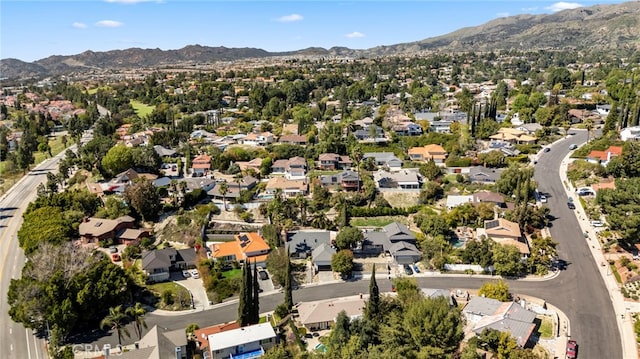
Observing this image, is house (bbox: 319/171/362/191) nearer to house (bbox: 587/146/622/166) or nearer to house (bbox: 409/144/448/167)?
house (bbox: 409/144/448/167)

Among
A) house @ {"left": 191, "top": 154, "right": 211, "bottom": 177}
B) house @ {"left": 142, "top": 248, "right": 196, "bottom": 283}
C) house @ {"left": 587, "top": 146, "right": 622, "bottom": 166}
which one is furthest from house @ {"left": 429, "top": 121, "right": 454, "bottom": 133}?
house @ {"left": 142, "top": 248, "right": 196, "bottom": 283}

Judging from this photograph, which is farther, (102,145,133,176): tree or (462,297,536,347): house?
(102,145,133,176): tree

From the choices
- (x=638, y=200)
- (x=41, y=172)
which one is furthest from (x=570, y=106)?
(x=41, y=172)

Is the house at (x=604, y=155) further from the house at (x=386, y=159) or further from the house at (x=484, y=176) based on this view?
the house at (x=386, y=159)

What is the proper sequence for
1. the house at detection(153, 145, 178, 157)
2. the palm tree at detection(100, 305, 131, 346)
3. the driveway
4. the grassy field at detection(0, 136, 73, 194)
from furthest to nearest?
the house at detection(153, 145, 178, 157)
the grassy field at detection(0, 136, 73, 194)
the driveway
the palm tree at detection(100, 305, 131, 346)

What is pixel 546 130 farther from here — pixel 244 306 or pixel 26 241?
pixel 26 241
